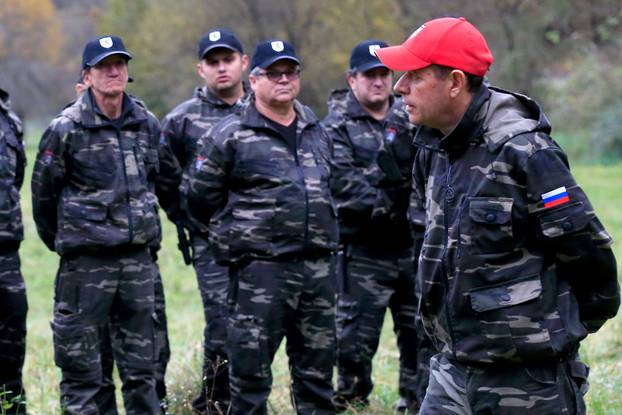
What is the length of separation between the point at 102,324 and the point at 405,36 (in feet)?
108

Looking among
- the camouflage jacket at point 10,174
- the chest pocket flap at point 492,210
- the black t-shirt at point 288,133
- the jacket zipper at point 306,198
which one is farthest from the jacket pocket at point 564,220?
the camouflage jacket at point 10,174

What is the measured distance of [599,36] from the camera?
107 feet

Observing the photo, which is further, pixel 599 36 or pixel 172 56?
pixel 172 56

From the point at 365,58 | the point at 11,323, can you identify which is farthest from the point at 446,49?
the point at 11,323

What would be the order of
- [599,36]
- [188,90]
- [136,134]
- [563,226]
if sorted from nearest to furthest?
[563,226]
[136,134]
[599,36]
[188,90]

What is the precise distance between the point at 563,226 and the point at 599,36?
30812 millimetres

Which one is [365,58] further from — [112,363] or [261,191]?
[112,363]

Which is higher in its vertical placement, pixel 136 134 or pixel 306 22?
pixel 306 22

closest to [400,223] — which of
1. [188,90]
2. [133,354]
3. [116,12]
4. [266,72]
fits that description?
[266,72]

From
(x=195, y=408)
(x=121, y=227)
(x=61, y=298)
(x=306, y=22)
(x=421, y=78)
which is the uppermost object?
(x=306, y=22)

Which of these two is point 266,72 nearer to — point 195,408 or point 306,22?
point 195,408

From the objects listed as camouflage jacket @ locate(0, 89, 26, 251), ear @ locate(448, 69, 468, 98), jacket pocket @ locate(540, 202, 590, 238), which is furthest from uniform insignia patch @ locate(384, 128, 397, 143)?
jacket pocket @ locate(540, 202, 590, 238)

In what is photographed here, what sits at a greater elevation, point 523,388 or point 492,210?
point 492,210

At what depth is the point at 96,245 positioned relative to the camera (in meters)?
6.19
